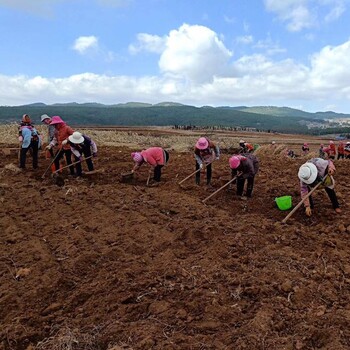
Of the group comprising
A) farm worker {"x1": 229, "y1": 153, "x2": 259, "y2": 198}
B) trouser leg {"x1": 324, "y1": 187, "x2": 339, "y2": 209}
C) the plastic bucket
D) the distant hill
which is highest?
the distant hill

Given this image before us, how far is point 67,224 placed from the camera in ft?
20.7

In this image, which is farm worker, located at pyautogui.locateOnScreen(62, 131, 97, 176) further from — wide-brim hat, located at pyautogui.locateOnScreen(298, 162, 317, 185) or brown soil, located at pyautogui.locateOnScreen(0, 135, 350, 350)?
wide-brim hat, located at pyautogui.locateOnScreen(298, 162, 317, 185)

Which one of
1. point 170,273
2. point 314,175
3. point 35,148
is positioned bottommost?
point 170,273

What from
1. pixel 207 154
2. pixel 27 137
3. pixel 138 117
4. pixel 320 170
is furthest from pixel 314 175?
pixel 138 117

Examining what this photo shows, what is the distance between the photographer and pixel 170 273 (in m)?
4.46

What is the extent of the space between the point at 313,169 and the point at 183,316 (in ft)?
11.4

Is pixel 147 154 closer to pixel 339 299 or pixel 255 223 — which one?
pixel 255 223

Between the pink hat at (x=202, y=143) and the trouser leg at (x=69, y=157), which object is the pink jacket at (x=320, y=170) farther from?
the trouser leg at (x=69, y=157)

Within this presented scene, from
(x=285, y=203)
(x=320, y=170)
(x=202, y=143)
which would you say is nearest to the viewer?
(x=320, y=170)

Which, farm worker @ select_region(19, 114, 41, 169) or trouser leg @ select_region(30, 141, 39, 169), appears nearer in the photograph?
farm worker @ select_region(19, 114, 41, 169)

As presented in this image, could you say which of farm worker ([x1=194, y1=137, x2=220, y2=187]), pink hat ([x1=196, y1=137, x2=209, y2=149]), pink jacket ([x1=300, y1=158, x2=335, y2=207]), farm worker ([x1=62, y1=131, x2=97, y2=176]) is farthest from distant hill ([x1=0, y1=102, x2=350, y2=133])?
pink jacket ([x1=300, y1=158, x2=335, y2=207])

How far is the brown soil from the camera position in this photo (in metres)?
3.44

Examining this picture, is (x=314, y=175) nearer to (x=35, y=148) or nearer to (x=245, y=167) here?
(x=245, y=167)

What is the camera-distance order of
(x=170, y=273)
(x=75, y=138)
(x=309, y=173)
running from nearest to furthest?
(x=170, y=273) < (x=309, y=173) < (x=75, y=138)
